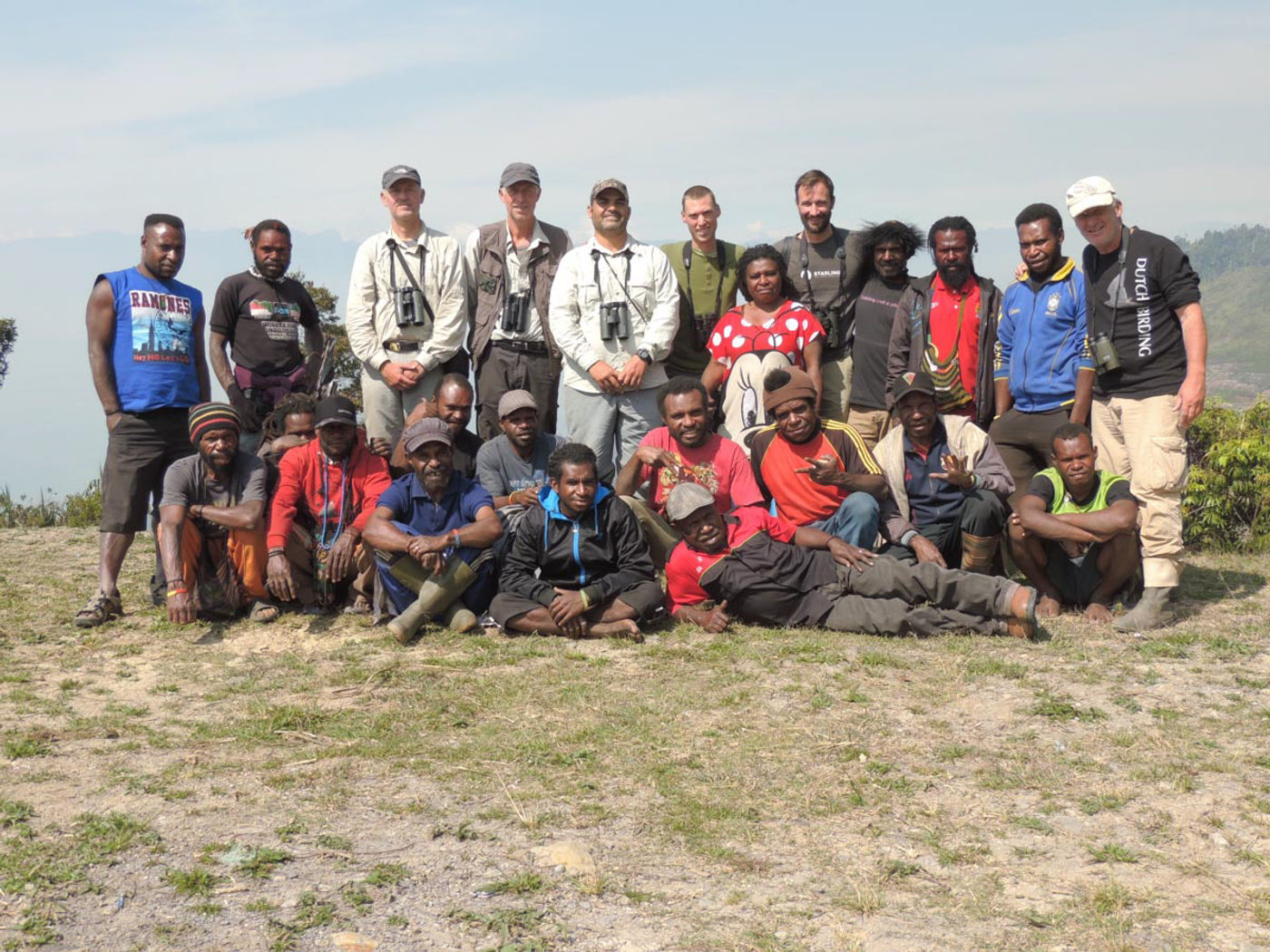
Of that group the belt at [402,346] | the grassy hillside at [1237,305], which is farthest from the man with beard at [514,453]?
the grassy hillside at [1237,305]

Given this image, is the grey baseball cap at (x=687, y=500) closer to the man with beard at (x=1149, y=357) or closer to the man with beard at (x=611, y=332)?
the man with beard at (x=611, y=332)

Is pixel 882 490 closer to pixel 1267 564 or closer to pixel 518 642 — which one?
pixel 518 642

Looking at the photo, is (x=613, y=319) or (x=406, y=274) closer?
(x=613, y=319)

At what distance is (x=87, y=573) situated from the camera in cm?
978

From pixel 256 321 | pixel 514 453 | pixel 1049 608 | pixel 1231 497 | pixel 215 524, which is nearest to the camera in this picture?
pixel 1049 608

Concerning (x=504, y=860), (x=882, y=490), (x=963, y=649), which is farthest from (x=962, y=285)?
(x=504, y=860)

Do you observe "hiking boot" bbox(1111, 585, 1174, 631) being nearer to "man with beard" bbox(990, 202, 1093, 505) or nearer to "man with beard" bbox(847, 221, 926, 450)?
"man with beard" bbox(990, 202, 1093, 505)

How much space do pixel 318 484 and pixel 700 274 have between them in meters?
3.21

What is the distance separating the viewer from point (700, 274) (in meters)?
9.11

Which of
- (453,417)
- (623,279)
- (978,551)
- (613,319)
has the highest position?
(623,279)

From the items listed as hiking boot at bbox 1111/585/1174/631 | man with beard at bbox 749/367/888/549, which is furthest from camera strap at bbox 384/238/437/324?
hiking boot at bbox 1111/585/1174/631

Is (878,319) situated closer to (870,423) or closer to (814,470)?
(870,423)

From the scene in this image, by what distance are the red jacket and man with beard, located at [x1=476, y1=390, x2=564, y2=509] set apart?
0.69 metres

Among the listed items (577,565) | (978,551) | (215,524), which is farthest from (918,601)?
(215,524)
